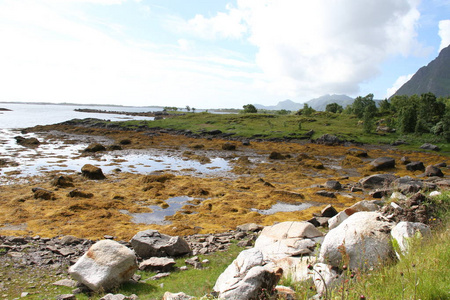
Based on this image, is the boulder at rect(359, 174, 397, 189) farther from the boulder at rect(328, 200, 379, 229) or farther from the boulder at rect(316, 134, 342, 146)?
the boulder at rect(316, 134, 342, 146)

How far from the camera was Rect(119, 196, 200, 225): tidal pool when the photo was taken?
1809 centimetres

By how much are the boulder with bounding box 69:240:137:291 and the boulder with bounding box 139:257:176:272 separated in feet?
4.20

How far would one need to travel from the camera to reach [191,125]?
8338 cm

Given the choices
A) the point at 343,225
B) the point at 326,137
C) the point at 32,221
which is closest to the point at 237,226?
the point at 343,225

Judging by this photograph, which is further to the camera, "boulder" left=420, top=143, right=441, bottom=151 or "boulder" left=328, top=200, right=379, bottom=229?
"boulder" left=420, top=143, right=441, bottom=151

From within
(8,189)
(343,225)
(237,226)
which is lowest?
(8,189)

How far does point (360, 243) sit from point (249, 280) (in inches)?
151

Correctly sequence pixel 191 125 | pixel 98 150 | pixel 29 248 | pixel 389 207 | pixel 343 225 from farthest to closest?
pixel 191 125, pixel 98 150, pixel 29 248, pixel 389 207, pixel 343 225

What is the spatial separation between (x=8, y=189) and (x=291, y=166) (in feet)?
103

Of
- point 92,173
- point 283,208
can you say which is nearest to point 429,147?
point 283,208

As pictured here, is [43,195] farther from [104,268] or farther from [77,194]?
[104,268]

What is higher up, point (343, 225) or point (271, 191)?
point (343, 225)

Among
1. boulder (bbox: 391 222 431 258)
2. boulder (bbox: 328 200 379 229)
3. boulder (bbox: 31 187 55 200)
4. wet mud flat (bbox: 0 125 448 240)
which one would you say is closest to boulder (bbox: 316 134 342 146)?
wet mud flat (bbox: 0 125 448 240)

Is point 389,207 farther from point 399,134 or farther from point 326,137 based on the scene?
point 399,134
